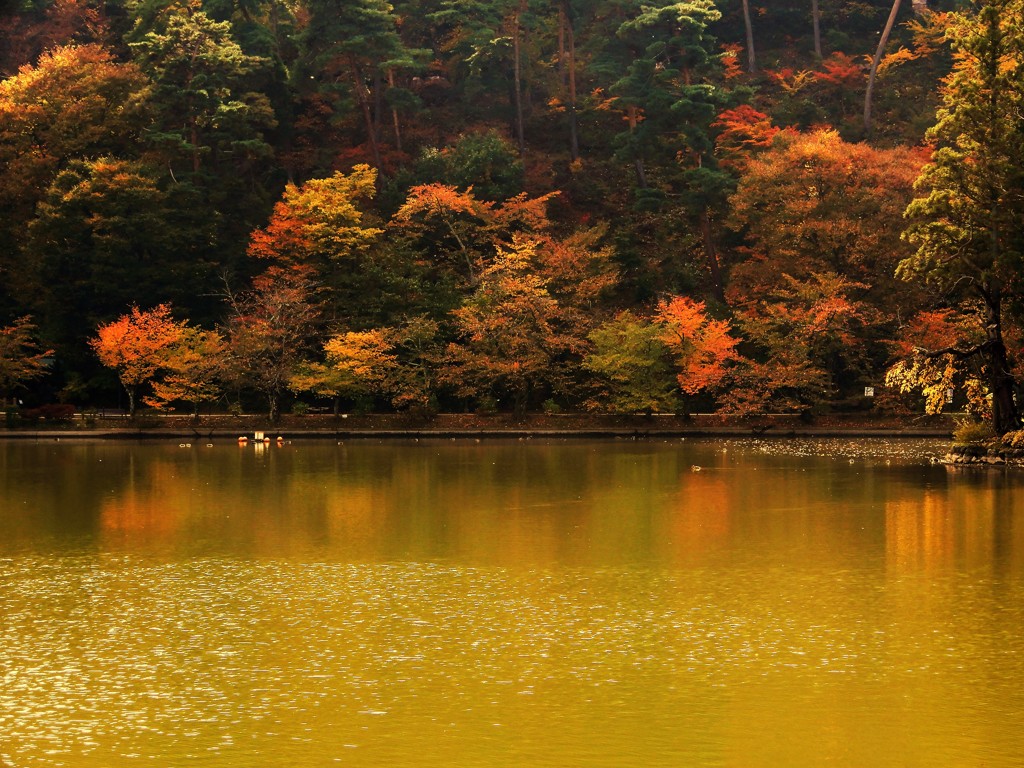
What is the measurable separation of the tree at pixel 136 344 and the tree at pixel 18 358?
8.76 ft

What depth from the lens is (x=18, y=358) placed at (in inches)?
2021

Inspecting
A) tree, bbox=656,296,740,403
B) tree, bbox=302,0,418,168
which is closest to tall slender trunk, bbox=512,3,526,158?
tree, bbox=302,0,418,168

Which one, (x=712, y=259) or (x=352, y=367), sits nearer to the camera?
(x=352, y=367)

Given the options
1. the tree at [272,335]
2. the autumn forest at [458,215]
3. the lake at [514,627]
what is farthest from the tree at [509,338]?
the lake at [514,627]

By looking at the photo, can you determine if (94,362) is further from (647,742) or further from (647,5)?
(647,742)

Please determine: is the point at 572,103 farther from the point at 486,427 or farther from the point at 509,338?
the point at 486,427

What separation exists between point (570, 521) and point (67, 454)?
22737 millimetres

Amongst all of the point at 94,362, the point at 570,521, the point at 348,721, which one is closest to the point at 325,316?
the point at 94,362

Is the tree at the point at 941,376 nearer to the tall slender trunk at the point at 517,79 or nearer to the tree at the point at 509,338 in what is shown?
the tree at the point at 509,338

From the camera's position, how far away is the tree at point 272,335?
161 feet

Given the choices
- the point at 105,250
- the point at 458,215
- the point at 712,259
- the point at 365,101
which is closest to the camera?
the point at 105,250

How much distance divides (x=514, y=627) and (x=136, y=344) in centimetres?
3829

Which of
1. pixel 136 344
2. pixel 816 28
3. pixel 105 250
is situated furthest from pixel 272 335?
pixel 816 28

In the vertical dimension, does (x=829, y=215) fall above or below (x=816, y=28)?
below
